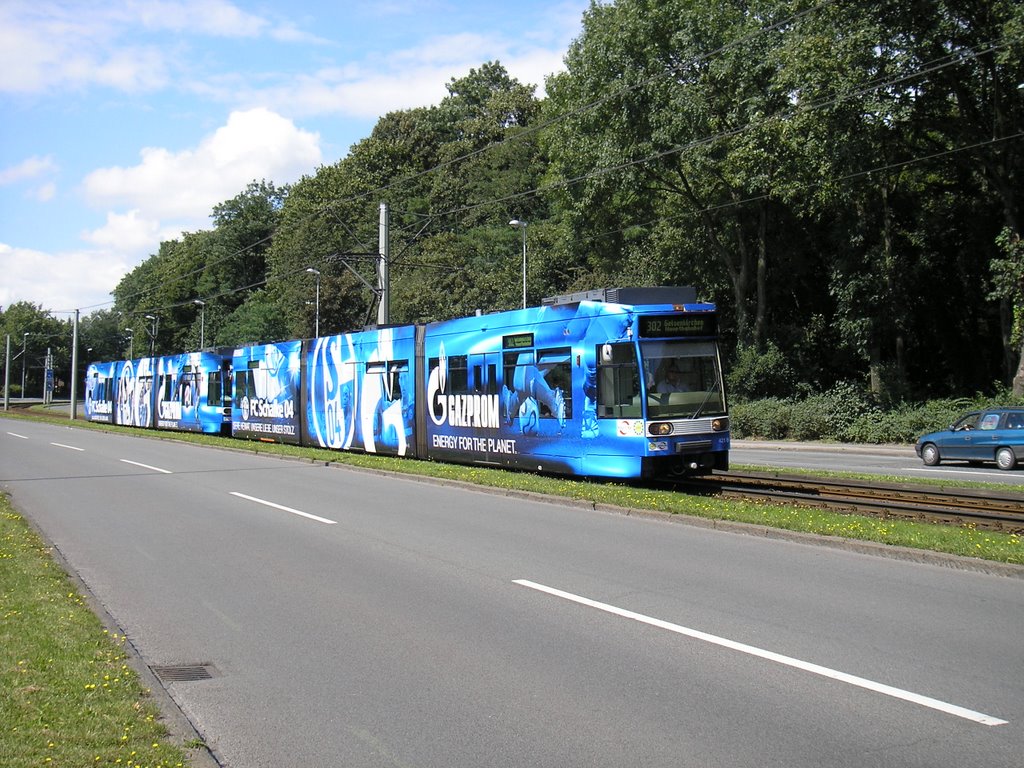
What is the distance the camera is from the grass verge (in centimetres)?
455

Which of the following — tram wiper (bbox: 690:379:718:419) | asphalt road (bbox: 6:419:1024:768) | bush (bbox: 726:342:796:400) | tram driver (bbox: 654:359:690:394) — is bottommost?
asphalt road (bbox: 6:419:1024:768)

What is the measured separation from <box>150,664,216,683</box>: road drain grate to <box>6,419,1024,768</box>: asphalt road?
9cm

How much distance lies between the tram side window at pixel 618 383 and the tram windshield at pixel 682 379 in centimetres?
22

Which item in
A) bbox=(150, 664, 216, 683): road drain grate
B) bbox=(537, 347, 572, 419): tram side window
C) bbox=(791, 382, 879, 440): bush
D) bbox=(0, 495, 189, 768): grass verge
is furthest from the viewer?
bbox=(791, 382, 879, 440): bush

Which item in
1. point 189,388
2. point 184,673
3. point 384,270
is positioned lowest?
point 184,673

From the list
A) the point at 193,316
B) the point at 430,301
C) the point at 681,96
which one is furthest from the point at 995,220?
the point at 193,316

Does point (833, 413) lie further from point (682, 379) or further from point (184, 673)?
point (184, 673)

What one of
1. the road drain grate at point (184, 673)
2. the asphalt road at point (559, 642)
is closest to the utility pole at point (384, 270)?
the asphalt road at point (559, 642)

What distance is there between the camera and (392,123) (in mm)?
84938

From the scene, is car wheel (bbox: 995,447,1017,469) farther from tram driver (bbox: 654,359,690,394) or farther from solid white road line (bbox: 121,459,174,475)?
solid white road line (bbox: 121,459,174,475)

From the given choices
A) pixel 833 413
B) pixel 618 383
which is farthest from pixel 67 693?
pixel 833 413

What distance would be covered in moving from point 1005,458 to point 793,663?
18.3 meters

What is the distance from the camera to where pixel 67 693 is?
543 cm

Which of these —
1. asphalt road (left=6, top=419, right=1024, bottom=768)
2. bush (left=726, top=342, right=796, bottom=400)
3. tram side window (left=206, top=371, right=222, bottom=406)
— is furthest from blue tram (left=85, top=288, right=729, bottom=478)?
bush (left=726, top=342, right=796, bottom=400)
